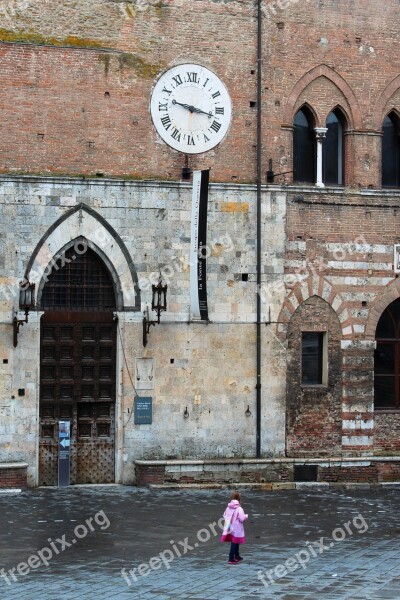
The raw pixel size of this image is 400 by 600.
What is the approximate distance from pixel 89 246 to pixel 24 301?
1.83 m

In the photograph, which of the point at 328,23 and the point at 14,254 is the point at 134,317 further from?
the point at 328,23

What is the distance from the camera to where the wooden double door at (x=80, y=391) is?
2464cm

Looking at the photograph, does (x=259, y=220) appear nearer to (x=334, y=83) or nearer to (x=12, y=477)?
(x=334, y=83)

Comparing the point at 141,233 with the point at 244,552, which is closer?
the point at 244,552

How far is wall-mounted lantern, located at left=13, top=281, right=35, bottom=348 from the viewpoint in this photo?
78.1 ft

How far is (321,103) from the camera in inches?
1040

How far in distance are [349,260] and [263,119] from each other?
11.6 feet

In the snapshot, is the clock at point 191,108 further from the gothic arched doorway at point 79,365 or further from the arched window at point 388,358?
the arched window at point 388,358

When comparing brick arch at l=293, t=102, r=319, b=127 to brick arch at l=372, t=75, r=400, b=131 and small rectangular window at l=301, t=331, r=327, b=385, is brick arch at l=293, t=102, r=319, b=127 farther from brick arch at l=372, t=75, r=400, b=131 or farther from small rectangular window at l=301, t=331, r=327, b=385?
small rectangular window at l=301, t=331, r=327, b=385

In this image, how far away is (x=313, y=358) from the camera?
26375 mm

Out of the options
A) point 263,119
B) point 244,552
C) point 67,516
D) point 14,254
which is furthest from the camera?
point 263,119

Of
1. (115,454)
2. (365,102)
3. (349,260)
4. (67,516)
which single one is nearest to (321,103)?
(365,102)

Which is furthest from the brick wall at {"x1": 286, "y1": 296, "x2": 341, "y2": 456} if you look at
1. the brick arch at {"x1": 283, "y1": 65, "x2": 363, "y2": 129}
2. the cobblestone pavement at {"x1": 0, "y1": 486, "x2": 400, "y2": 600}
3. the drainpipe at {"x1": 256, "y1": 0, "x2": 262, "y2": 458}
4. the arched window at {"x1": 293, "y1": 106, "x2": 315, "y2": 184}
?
the brick arch at {"x1": 283, "y1": 65, "x2": 363, "y2": 129}

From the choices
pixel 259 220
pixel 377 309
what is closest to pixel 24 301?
pixel 259 220
